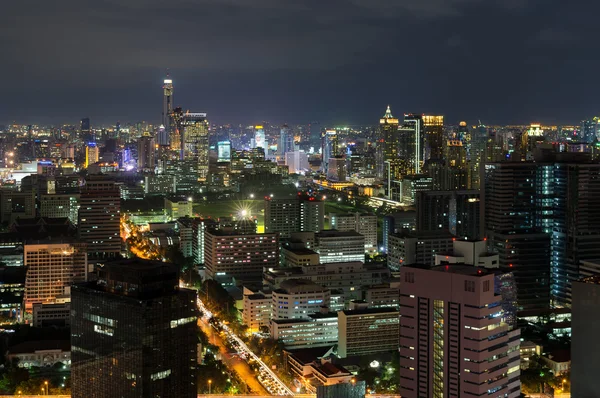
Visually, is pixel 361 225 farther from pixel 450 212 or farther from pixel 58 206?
pixel 58 206

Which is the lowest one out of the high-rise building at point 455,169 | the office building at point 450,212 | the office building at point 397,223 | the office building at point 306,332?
the office building at point 306,332

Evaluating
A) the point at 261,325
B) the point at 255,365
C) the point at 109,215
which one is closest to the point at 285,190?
the point at 109,215

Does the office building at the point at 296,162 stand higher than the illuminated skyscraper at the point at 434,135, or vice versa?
the illuminated skyscraper at the point at 434,135

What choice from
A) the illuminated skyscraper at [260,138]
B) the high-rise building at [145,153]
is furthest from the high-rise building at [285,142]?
the high-rise building at [145,153]

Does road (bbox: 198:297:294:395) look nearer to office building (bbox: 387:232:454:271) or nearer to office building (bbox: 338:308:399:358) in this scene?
office building (bbox: 338:308:399:358)

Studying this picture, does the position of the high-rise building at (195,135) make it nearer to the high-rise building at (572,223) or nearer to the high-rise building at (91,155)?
the high-rise building at (91,155)

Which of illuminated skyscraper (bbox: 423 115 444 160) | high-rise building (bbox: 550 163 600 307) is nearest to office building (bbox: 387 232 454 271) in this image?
high-rise building (bbox: 550 163 600 307)
